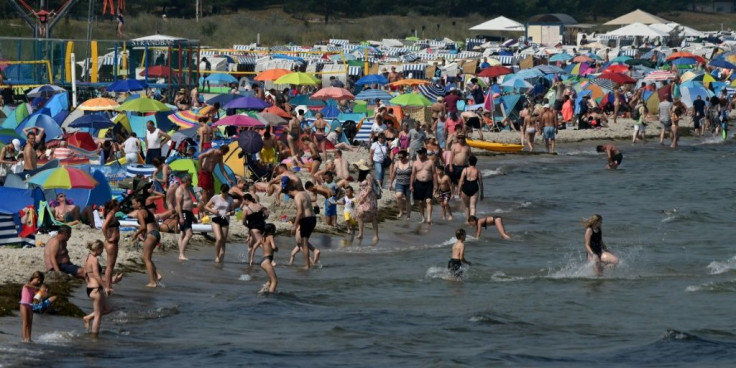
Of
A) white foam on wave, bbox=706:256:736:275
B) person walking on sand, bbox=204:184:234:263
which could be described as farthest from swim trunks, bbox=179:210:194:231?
white foam on wave, bbox=706:256:736:275

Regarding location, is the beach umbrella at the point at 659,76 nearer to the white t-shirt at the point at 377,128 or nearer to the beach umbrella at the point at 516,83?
the beach umbrella at the point at 516,83

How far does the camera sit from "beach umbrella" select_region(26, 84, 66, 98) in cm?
3269

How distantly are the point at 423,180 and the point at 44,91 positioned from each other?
1410 cm

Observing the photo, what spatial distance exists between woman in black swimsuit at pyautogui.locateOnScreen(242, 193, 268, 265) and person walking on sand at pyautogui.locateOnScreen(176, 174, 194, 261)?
0.87 metres

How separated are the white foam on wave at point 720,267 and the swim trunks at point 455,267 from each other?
3.80 m

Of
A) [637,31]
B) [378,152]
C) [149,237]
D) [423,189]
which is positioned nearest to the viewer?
[149,237]

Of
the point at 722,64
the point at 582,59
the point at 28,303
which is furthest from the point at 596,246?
the point at 582,59

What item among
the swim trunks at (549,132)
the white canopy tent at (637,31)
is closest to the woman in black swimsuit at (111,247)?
the swim trunks at (549,132)

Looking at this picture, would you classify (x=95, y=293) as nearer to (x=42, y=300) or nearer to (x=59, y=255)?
(x=42, y=300)

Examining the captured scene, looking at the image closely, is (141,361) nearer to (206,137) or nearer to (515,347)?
(515,347)

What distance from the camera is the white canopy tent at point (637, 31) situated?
66.6 metres

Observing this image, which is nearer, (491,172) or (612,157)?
(491,172)

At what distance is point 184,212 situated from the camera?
720 inches

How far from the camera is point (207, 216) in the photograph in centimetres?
2036
